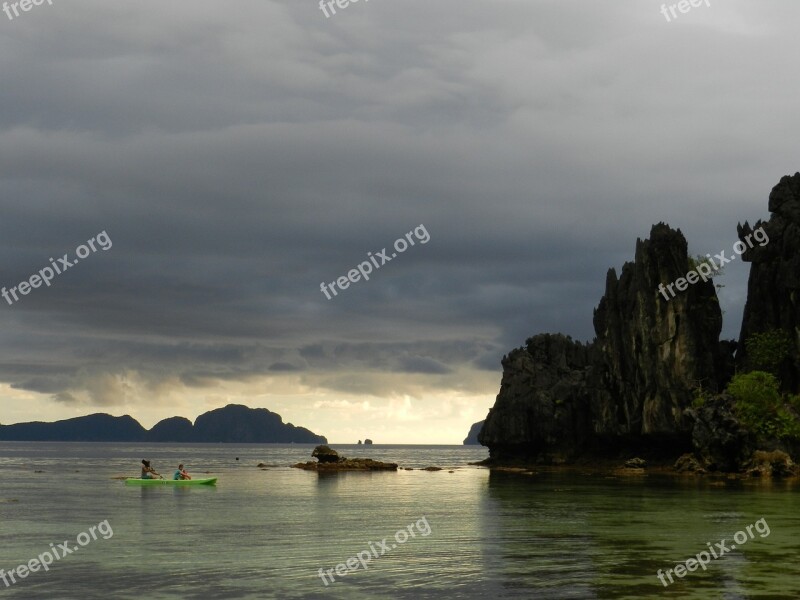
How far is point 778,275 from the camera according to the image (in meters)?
146

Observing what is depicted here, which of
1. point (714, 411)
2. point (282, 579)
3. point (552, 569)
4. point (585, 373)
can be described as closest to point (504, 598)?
point (552, 569)

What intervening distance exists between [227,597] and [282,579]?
455 cm

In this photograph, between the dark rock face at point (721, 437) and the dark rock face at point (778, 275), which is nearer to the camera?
the dark rock face at point (721, 437)

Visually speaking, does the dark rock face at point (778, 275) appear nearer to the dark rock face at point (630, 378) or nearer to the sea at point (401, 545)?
the dark rock face at point (630, 378)

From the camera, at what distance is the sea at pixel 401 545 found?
35594 millimetres

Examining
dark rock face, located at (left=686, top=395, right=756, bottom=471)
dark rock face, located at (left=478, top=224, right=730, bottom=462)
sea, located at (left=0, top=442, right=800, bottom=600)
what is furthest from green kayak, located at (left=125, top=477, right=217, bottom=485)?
dark rock face, located at (left=478, top=224, right=730, bottom=462)

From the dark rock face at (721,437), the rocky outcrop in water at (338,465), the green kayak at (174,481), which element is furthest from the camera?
the rocky outcrop in water at (338,465)

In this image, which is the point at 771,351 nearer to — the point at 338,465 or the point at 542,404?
the point at 542,404

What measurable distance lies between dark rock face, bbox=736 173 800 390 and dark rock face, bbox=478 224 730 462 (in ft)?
22.3

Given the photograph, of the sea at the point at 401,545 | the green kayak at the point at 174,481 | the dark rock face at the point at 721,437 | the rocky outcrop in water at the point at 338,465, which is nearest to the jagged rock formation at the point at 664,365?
the dark rock face at the point at 721,437

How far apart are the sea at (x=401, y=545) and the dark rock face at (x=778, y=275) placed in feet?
190

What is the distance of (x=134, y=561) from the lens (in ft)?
141

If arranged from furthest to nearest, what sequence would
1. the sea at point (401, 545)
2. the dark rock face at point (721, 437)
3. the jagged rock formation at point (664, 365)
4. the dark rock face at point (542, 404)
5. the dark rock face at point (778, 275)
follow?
the dark rock face at point (542, 404), the dark rock face at point (778, 275), the jagged rock formation at point (664, 365), the dark rock face at point (721, 437), the sea at point (401, 545)

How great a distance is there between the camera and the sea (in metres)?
35.6
